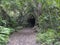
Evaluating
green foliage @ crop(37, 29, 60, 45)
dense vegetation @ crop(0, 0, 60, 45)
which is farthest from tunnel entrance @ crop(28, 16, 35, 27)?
green foliage @ crop(37, 29, 60, 45)

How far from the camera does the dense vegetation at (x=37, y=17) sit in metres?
11.5

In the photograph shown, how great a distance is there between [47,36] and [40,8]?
6.32 meters

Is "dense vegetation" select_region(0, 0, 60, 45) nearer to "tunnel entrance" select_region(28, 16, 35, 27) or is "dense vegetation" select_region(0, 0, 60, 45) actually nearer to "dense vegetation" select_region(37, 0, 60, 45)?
"dense vegetation" select_region(37, 0, 60, 45)

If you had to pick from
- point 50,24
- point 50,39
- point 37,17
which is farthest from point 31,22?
point 50,39

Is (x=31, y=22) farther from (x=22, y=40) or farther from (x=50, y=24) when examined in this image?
(x=22, y=40)

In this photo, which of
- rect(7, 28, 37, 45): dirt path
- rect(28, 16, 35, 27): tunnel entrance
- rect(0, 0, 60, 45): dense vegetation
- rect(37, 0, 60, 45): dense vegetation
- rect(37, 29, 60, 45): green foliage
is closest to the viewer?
rect(37, 29, 60, 45): green foliage

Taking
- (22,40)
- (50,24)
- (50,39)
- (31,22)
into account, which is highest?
(50,24)

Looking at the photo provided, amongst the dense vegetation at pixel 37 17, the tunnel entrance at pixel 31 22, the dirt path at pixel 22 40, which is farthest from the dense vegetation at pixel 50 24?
the tunnel entrance at pixel 31 22

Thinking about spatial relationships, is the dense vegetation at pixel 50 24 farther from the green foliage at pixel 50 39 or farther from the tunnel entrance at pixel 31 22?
the tunnel entrance at pixel 31 22

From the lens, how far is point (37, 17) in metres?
17.9

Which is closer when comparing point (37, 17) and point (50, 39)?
point (50, 39)

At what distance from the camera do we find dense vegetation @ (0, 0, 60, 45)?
37.8ft

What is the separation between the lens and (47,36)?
1166 cm

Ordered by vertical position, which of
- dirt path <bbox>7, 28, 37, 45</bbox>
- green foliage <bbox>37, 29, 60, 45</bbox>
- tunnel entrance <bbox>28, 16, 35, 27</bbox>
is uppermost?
green foliage <bbox>37, 29, 60, 45</bbox>
